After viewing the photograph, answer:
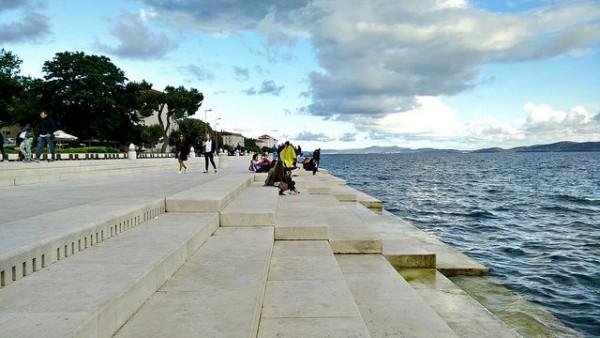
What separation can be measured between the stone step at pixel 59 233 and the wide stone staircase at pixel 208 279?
14 mm

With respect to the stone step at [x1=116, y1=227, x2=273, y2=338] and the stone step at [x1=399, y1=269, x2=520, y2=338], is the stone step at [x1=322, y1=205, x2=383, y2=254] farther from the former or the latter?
the stone step at [x1=116, y1=227, x2=273, y2=338]

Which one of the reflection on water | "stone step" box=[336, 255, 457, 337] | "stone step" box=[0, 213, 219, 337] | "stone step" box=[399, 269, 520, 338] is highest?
"stone step" box=[0, 213, 219, 337]

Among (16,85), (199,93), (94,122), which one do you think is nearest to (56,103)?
(94,122)

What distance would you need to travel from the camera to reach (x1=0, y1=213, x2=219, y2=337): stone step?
9.69 feet

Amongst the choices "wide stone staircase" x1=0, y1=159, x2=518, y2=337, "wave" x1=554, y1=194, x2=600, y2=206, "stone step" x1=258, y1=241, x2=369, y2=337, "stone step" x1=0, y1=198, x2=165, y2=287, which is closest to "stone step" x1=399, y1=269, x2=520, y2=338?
"wide stone staircase" x1=0, y1=159, x2=518, y2=337

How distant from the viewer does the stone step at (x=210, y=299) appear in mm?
3402

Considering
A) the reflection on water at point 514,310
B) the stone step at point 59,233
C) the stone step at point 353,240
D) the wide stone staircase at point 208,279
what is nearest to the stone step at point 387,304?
the wide stone staircase at point 208,279

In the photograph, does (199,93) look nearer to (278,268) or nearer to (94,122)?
(94,122)

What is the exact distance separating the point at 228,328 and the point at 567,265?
11.9 metres

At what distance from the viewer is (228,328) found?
3.40m

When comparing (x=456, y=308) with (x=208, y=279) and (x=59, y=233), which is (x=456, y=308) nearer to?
(x=208, y=279)

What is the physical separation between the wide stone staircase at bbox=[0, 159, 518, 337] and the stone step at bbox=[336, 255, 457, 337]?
20 millimetres

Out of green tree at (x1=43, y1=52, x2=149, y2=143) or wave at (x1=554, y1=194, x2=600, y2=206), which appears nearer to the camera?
wave at (x1=554, y1=194, x2=600, y2=206)

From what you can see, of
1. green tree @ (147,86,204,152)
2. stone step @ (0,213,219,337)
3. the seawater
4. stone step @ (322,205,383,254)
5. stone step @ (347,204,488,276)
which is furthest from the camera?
green tree @ (147,86,204,152)
